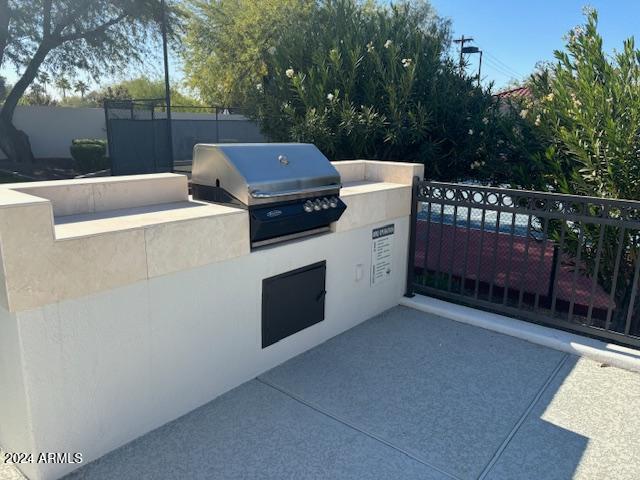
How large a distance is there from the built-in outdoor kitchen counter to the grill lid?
0.18 m

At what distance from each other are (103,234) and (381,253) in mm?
2692

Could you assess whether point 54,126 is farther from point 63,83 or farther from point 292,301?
point 292,301

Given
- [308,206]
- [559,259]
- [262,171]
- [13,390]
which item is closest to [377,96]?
[559,259]

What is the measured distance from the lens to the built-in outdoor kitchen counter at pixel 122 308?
2.21 meters

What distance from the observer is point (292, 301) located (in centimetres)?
361

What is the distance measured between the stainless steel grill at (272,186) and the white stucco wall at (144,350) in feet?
0.61

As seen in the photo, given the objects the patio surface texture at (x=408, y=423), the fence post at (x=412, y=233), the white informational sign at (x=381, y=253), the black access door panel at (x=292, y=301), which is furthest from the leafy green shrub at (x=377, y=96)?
the patio surface texture at (x=408, y=423)

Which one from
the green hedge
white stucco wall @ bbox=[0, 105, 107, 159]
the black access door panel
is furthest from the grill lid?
A: white stucco wall @ bbox=[0, 105, 107, 159]

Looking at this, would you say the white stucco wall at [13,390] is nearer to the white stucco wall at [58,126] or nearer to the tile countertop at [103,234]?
the tile countertop at [103,234]

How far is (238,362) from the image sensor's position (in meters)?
3.27

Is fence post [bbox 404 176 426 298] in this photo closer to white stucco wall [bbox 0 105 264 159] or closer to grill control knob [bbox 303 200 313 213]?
grill control knob [bbox 303 200 313 213]

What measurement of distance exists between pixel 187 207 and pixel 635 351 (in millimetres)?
3634

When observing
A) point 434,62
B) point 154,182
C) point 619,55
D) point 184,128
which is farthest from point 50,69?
point 619,55

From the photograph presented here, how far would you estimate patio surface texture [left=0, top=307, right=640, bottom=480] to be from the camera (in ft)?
8.33
